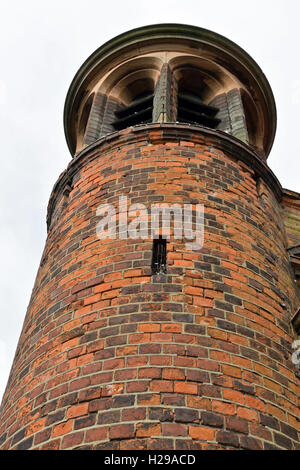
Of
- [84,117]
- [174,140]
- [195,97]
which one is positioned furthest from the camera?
[84,117]

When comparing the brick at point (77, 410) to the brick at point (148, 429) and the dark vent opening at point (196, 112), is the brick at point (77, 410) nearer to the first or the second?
the brick at point (148, 429)

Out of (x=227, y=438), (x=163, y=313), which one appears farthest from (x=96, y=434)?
(x=163, y=313)

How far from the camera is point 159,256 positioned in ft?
13.6

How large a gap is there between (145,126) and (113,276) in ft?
8.07

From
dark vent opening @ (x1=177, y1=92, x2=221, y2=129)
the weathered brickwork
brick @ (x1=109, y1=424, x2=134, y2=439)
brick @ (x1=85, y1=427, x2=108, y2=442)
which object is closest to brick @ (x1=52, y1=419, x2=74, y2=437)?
the weathered brickwork

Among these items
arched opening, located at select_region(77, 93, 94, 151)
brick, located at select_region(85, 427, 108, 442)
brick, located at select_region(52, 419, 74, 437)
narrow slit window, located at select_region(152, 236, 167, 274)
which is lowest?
brick, located at select_region(85, 427, 108, 442)

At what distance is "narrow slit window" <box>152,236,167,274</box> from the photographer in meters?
4.02

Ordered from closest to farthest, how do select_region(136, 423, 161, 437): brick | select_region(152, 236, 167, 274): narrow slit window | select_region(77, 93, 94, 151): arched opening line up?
1. select_region(136, 423, 161, 437): brick
2. select_region(152, 236, 167, 274): narrow slit window
3. select_region(77, 93, 94, 151): arched opening

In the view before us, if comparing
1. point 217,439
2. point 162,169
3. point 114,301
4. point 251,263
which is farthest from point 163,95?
point 217,439

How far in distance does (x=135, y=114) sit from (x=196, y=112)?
1.05 m

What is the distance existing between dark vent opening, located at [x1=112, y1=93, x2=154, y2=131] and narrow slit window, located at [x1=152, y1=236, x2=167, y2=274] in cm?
403

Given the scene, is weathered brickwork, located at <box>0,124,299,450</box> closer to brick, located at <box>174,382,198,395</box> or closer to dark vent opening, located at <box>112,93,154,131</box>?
brick, located at <box>174,382,198,395</box>

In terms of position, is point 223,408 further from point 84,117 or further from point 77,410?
point 84,117

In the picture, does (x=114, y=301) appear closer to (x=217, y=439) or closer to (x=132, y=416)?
(x=132, y=416)
